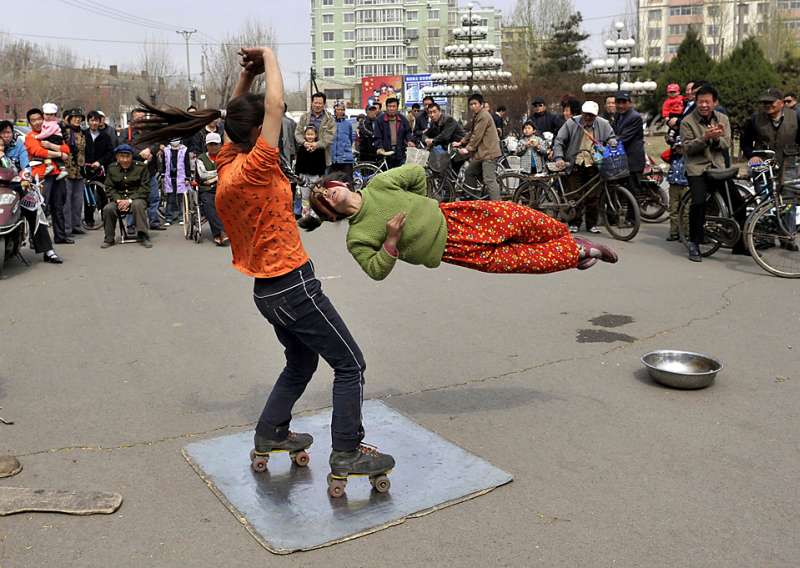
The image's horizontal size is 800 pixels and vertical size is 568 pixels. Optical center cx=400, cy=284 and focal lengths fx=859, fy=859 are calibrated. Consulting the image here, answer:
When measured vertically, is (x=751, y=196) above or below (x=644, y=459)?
above

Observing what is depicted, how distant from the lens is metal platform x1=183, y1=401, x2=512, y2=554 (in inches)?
156

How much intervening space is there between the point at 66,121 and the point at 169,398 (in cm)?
962

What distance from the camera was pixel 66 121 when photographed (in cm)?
1398

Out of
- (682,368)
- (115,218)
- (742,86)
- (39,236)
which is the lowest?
(682,368)

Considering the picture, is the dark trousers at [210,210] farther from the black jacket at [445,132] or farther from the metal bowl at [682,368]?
the metal bowl at [682,368]

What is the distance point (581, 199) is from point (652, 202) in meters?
1.76

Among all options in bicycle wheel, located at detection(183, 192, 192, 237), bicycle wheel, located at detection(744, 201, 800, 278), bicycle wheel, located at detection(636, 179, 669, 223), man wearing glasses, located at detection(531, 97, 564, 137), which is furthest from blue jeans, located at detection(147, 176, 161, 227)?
bicycle wheel, located at detection(744, 201, 800, 278)

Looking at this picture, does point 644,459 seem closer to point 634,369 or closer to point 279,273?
point 634,369

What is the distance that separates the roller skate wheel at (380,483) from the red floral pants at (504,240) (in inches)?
48.7

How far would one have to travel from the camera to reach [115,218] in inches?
512

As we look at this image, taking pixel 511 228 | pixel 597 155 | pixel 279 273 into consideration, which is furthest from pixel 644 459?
pixel 597 155

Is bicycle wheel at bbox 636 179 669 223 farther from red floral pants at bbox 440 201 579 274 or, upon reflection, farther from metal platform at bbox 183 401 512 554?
metal platform at bbox 183 401 512 554

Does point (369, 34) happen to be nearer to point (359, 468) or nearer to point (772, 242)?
point (772, 242)

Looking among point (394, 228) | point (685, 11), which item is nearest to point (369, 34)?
point (685, 11)
